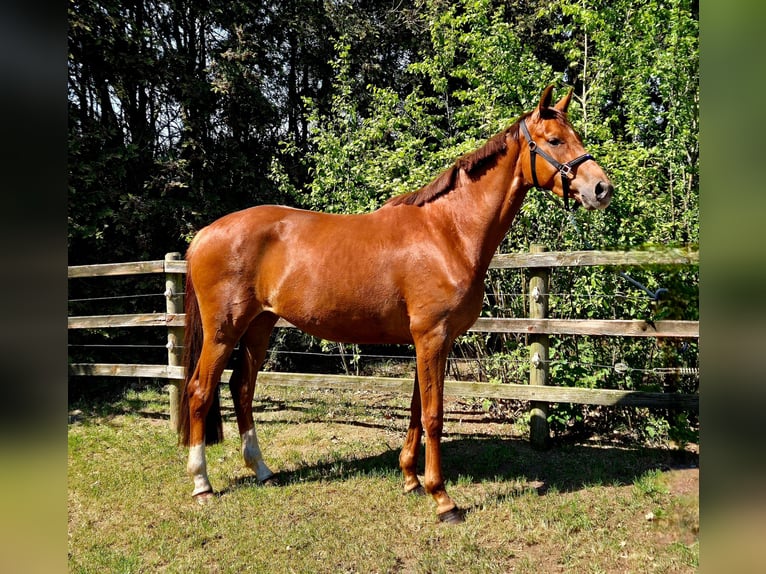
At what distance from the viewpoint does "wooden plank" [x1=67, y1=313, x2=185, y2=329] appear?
5.36 meters

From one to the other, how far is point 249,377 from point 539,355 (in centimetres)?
271

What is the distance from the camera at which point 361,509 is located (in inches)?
131

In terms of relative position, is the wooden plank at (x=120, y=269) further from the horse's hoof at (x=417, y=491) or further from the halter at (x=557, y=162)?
the halter at (x=557, y=162)

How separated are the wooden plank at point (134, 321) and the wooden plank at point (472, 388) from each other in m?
0.53

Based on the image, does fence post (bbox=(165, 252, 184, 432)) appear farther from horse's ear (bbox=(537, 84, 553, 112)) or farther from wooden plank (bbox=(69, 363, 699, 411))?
horse's ear (bbox=(537, 84, 553, 112))

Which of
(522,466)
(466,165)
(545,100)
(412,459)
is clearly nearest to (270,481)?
(412,459)

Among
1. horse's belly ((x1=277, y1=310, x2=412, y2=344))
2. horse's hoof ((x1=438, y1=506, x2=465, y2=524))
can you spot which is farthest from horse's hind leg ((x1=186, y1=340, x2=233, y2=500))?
horse's hoof ((x1=438, y1=506, x2=465, y2=524))

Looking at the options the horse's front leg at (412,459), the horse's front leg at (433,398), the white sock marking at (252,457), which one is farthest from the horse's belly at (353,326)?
the white sock marking at (252,457)

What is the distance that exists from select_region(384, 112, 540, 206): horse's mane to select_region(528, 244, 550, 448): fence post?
5.12 feet

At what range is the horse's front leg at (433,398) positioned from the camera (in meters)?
3.23

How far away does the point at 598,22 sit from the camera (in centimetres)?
510
